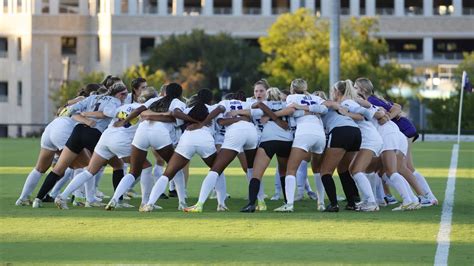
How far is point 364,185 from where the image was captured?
21.3 m

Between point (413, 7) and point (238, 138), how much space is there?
100003mm

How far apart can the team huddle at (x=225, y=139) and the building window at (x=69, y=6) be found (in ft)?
315

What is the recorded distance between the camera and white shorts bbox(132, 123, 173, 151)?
834 inches

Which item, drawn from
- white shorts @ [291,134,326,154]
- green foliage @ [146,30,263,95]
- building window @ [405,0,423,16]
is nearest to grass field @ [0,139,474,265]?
white shorts @ [291,134,326,154]

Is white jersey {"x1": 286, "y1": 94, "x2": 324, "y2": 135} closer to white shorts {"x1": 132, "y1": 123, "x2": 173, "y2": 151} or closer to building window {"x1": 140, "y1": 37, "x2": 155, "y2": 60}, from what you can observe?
white shorts {"x1": 132, "y1": 123, "x2": 173, "y2": 151}

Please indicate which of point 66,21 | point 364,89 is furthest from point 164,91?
point 66,21

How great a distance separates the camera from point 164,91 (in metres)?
22.7

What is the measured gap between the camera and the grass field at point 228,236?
15547 mm

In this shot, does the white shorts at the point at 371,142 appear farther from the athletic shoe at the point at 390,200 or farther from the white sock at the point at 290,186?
Result: the athletic shoe at the point at 390,200

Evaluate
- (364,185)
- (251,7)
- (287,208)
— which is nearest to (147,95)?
(287,208)

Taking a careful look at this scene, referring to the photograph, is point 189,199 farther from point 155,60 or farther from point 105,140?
point 155,60

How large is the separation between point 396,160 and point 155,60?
8347 cm

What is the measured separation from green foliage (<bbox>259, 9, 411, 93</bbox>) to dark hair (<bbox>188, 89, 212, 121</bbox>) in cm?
6189

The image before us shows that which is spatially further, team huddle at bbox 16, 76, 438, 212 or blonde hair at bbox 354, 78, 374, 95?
blonde hair at bbox 354, 78, 374, 95
